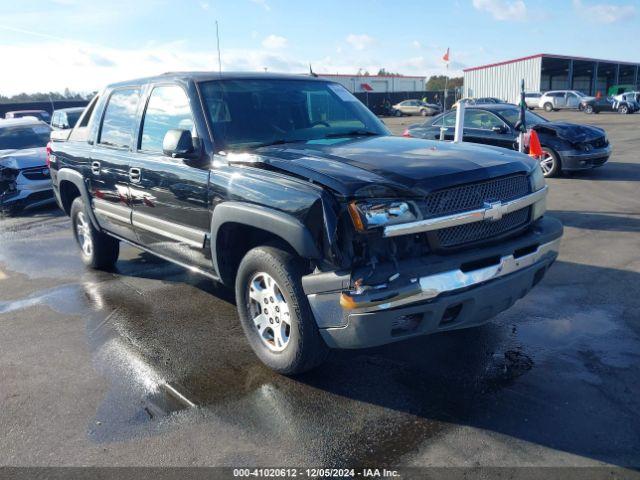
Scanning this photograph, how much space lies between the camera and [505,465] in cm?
271

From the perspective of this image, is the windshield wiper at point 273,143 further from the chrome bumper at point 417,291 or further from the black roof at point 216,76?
the chrome bumper at point 417,291

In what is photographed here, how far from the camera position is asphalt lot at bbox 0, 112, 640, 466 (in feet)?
9.52

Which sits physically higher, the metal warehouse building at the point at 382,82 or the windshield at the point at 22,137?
the metal warehouse building at the point at 382,82

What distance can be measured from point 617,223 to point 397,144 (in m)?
4.73

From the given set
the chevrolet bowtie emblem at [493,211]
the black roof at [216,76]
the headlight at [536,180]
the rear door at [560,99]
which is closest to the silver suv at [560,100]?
the rear door at [560,99]

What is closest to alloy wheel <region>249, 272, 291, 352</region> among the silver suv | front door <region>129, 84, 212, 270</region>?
front door <region>129, 84, 212, 270</region>

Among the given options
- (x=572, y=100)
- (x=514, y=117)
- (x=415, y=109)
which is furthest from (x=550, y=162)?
(x=415, y=109)

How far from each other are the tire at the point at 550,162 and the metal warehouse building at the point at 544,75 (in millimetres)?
40913

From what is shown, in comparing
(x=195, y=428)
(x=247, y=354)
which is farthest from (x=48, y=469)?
(x=247, y=354)

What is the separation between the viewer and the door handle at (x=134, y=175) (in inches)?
187

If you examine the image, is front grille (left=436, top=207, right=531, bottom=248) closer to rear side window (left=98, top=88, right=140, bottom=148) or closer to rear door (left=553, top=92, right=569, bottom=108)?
rear side window (left=98, top=88, right=140, bottom=148)

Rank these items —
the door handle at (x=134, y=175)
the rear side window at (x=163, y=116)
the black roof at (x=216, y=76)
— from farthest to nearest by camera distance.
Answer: the door handle at (x=134, y=175) → the black roof at (x=216, y=76) → the rear side window at (x=163, y=116)

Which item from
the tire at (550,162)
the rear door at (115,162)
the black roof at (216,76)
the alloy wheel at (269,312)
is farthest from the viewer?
the tire at (550,162)

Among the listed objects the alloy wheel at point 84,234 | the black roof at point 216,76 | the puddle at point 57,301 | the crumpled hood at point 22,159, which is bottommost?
the puddle at point 57,301
